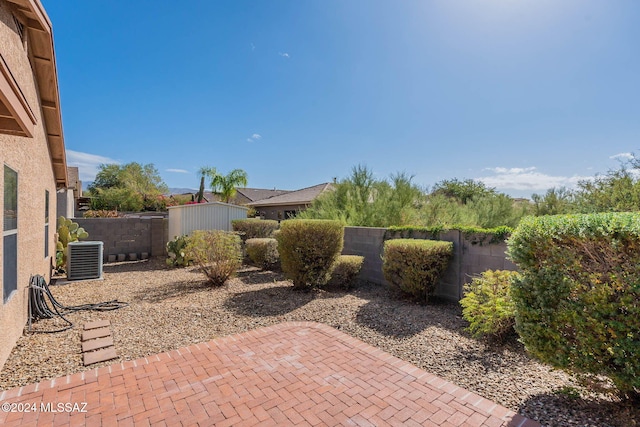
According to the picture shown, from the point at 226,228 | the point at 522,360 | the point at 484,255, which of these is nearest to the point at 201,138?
the point at 226,228

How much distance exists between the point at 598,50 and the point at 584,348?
880 centimetres

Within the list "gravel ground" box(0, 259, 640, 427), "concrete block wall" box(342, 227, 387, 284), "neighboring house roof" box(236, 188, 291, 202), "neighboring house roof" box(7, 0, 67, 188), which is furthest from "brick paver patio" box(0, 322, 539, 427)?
"neighboring house roof" box(236, 188, 291, 202)

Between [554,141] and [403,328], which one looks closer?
[403,328]

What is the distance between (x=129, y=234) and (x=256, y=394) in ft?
37.8

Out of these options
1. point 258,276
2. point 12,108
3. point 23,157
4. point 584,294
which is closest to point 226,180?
point 258,276

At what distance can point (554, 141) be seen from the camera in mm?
12352

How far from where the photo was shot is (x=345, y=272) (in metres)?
7.53

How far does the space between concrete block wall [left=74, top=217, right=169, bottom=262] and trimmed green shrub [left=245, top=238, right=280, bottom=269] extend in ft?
16.5

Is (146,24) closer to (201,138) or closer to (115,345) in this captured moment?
(115,345)

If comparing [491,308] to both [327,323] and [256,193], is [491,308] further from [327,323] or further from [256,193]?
[256,193]

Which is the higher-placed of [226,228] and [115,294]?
[226,228]

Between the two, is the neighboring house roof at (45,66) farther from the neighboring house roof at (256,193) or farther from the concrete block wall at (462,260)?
the neighboring house roof at (256,193)

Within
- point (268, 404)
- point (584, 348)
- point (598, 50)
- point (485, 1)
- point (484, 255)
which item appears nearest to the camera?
point (584, 348)

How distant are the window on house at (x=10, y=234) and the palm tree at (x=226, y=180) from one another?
2886 cm
